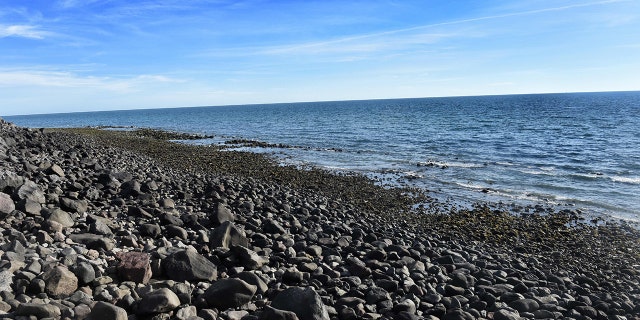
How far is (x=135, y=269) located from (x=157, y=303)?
1278mm

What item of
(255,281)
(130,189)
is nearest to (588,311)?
(255,281)

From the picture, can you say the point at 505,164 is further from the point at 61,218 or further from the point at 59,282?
the point at 59,282

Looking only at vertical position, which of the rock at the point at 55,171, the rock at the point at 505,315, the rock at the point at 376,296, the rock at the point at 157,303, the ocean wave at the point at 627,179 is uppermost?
the rock at the point at 55,171

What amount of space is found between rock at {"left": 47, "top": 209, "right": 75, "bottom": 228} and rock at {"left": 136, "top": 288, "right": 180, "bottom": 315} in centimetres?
406

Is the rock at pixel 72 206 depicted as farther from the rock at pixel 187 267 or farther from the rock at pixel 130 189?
the rock at pixel 187 267

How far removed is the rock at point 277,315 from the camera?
5.29 m

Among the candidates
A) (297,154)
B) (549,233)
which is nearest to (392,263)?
(549,233)

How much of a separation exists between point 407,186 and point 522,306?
44.0 feet

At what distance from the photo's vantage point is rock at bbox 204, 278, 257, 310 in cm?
589

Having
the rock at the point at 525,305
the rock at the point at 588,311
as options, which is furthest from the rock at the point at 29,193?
the rock at the point at 588,311

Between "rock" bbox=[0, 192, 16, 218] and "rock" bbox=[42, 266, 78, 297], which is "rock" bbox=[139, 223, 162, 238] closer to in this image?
"rock" bbox=[0, 192, 16, 218]

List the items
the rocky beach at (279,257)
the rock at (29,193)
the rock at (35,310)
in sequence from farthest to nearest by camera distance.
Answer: the rock at (29,193)
the rocky beach at (279,257)
the rock at (35,310)

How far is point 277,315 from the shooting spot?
5324 millimetres

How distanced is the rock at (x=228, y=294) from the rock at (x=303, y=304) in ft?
1.58
